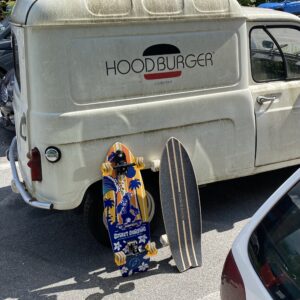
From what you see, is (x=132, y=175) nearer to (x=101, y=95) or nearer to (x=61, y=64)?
(x=101, y=95)

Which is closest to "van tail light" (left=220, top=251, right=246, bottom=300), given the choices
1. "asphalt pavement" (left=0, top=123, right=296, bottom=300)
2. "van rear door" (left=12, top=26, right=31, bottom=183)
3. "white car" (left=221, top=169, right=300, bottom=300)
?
"white car" (left=221, top=169, right=300, bottom=300)

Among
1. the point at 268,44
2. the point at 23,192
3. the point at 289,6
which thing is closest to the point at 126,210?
the point at 23,192

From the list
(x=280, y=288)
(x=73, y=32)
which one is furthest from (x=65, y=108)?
(x=280, y=288)

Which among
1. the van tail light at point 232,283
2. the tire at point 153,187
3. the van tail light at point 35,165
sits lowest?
the tire at point 153,187

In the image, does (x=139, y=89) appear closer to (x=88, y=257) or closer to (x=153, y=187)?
(x=153, y=187)

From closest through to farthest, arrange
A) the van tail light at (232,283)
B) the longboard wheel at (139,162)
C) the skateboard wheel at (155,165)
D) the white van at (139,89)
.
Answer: the van tail light at (232,283), the white van at (139,89), the longboard wheel at (139,162), the skateboard wheel at (155,165)

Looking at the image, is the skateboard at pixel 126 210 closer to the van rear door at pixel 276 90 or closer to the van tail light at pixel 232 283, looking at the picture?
the van rear door at pixel 276 90

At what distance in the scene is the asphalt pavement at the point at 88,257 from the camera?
339 cm

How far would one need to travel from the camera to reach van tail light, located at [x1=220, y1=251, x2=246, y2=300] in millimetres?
1804

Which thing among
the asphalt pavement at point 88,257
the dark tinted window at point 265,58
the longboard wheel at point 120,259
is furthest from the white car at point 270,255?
the dark tinted window at point 265,58

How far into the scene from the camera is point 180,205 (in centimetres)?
370

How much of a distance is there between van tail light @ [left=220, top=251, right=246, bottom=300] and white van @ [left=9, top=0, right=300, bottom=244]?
176 centimetres

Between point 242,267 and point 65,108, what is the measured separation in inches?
76.6

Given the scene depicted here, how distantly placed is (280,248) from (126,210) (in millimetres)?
1845
